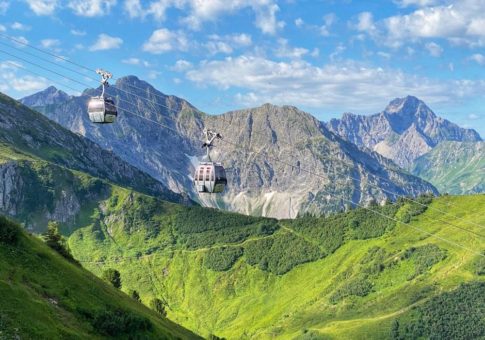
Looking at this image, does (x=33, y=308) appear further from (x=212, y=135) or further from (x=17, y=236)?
(x=212, y=135)

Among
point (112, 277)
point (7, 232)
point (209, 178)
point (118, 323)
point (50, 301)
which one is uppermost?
point (209, 178)

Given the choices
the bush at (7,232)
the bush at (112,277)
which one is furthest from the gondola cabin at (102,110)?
the bush at (112,277)

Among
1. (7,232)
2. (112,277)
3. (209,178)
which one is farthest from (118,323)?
(112,277)

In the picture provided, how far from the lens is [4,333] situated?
50188mm

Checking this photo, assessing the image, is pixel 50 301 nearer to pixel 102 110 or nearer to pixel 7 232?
pixel 7 232

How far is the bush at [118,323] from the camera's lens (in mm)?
68562

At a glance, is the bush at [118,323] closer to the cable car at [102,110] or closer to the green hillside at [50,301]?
the green hillside at [50,301]

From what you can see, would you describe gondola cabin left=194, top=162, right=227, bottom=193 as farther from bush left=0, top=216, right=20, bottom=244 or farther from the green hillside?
bush left=0, top=216, right=20, bottom=244

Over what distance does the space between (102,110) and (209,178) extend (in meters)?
15.6

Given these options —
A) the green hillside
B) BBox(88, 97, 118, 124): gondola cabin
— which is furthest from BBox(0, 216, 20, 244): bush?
BBox(88, 97, 118, 124): gondola cabin

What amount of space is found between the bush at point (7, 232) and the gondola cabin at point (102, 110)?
71.2ft

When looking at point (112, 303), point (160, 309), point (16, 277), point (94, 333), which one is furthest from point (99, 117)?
point (160, 309)

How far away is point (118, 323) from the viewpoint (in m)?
71.1

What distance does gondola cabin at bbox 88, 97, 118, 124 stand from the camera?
65.8 metres
